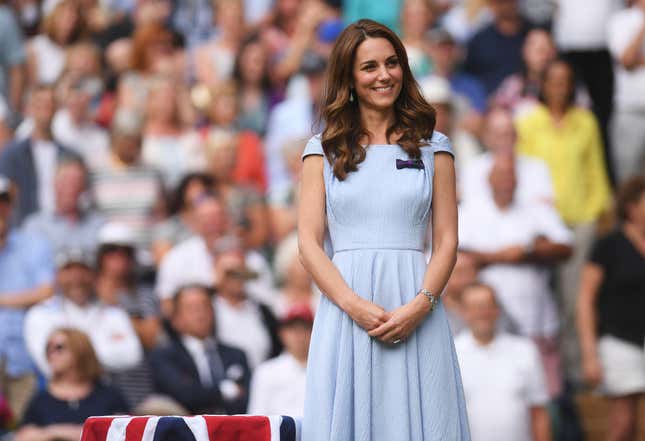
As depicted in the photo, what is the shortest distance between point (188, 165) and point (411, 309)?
702cm

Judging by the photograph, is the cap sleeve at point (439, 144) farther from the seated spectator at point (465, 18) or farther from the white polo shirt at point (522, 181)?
the seated spectator at point (465, 18)

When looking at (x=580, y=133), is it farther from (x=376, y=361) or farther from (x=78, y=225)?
(x=376, y=361)

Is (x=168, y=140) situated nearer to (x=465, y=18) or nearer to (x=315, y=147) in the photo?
(x=465, y=18)

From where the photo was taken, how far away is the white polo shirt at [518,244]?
9.27m

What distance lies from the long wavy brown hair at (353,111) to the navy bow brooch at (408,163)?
2cm


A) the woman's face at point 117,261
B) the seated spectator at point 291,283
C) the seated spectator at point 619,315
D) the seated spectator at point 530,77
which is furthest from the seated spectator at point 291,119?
the seated spectator at point 619,315

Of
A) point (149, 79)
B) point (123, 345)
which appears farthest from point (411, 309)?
point (149, 79)

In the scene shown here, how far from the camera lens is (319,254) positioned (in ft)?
16.3

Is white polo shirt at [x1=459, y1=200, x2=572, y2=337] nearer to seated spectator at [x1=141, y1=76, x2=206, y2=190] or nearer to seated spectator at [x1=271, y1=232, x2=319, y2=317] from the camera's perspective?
seated spectator at [x1=271, y1=232, x2=319, y2=317]

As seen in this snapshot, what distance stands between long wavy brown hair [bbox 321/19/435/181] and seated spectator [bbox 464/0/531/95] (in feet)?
23.8

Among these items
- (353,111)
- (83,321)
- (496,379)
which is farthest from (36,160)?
(353,111)

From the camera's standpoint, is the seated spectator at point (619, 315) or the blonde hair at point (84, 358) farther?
the blonde hair at point (84, 358)

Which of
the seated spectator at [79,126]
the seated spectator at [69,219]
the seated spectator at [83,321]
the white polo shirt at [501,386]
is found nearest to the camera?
the white polo shirt at [501,386]

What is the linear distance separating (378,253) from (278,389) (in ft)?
12.0
